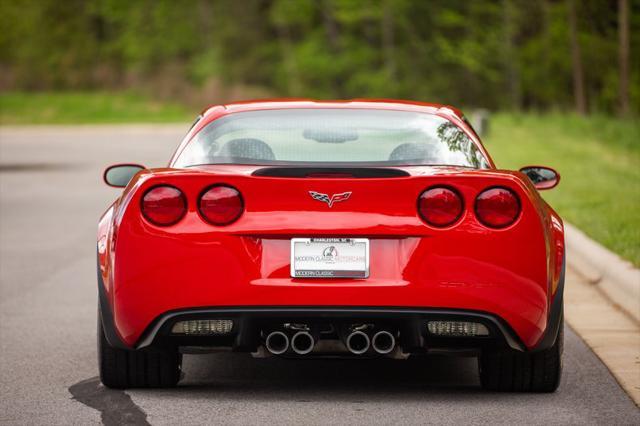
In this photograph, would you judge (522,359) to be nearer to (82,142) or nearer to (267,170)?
(267,170)

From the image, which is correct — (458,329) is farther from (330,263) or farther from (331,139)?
(331,139)

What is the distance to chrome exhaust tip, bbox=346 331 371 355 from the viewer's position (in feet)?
16.8

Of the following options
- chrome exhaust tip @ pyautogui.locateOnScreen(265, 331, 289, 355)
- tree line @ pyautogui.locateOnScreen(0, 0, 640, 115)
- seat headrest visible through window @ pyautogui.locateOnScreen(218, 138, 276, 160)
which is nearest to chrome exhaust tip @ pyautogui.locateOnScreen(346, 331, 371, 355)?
chrome exhaust tip @ pyautogui.locateOnScreen(265, 331, 289, 355)

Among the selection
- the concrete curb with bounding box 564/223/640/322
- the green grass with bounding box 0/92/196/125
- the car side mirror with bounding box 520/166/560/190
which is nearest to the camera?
the car side mirror with bounding box 520/166/560/190

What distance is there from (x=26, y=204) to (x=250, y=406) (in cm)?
1180

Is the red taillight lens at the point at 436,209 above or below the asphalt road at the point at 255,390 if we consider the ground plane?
above

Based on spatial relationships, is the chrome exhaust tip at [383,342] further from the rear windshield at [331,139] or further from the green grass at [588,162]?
the green grass at [588,162]

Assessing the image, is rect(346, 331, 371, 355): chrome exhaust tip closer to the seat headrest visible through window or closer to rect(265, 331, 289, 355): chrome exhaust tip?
rect(265, 331, 289, 355): chrome exhaust tip

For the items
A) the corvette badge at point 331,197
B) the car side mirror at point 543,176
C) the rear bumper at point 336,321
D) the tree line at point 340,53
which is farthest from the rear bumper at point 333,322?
the tree line at point 340,53

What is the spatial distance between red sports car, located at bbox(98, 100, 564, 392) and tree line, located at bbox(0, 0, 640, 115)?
61.0 metres

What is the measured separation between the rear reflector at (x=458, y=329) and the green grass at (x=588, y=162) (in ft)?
14.0

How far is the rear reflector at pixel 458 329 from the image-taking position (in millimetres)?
5066

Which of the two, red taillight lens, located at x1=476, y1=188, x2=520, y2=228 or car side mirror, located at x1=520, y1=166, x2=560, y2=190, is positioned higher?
red taillight lens, located at x1=476, y1=188, x2=520, y2=228

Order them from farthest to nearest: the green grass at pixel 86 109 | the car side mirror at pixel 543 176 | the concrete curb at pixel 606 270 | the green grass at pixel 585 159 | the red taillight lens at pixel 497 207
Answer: the green grass at pixel 86 109 < the green grass at pixel 585 159 < the concrete curb at pixel 606 270 < the car side mirror at pixel 543 176 < the red taillight lens at pixel 497 207
